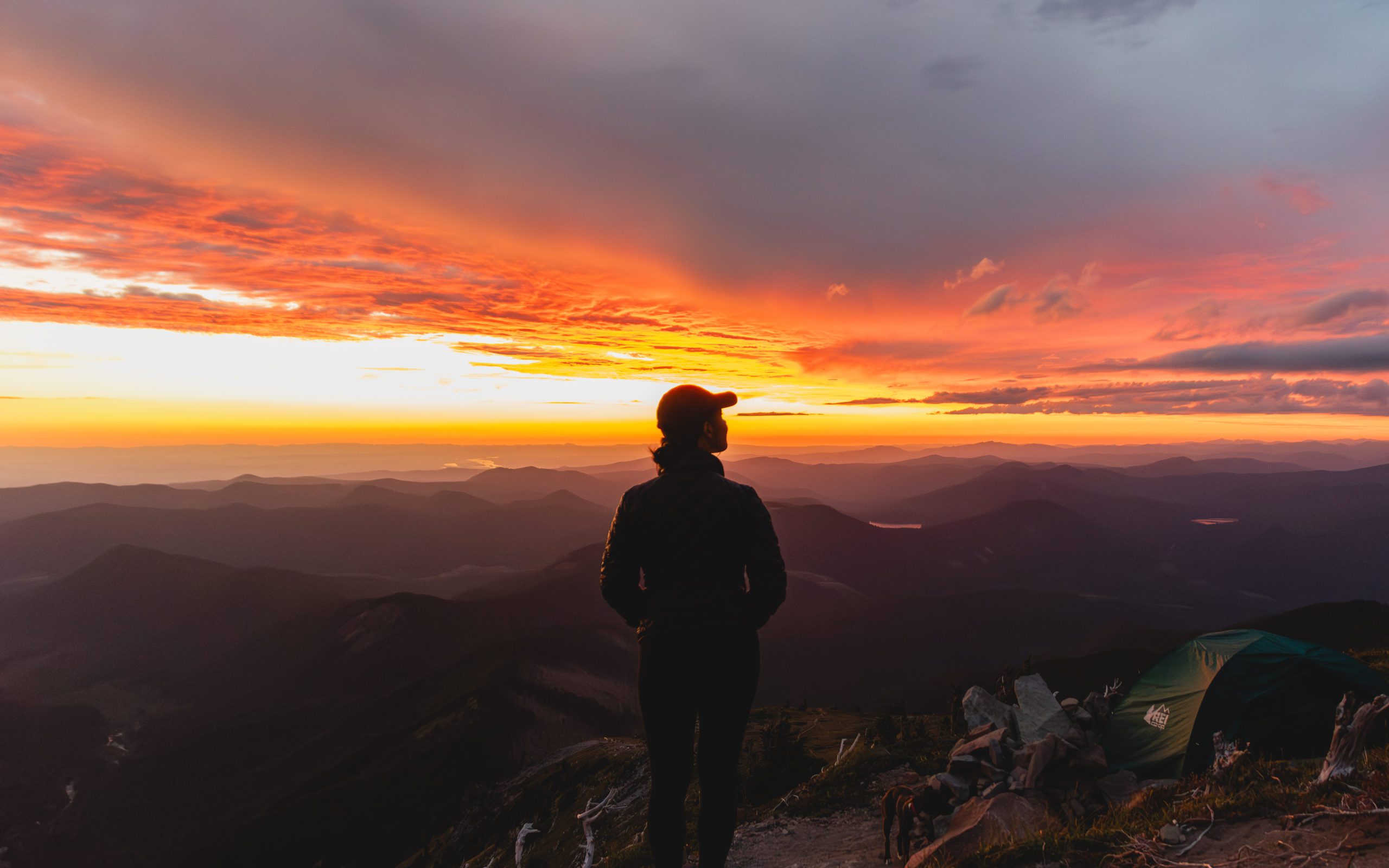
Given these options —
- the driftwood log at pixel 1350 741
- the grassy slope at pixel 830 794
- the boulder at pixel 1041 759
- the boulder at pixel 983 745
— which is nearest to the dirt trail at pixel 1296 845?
the grassy slope at pixel 830 794

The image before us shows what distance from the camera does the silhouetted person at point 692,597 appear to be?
3938mm

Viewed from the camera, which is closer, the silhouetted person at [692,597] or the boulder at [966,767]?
the silhouetted person at [692,597]

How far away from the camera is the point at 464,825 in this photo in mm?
44344

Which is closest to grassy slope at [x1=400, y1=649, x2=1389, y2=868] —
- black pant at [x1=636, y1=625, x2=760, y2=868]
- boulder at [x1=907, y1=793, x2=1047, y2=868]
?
boulder at [x1=907, y1=793, x2=1047, y2=868]

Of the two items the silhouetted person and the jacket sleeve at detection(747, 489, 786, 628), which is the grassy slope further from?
the jacket sleeve at detection(747, 489, 786, 628)

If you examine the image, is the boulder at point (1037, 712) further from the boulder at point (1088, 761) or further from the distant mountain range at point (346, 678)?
the distant mountain range at point (346, 678)

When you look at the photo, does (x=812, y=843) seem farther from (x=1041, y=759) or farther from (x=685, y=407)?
(x=685, y=407)

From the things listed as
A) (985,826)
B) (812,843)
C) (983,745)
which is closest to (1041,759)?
(983,745)

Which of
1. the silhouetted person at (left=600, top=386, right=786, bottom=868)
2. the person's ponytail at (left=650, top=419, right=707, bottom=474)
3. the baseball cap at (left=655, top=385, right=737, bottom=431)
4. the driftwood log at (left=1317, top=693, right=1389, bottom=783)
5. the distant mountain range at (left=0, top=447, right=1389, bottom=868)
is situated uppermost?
the baseball cap at (left=655, top=385, right=737, bottom=431)

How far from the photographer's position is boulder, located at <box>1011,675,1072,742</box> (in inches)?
380

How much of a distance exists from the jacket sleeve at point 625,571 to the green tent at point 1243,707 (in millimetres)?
10621

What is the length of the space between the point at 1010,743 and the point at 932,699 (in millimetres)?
103970

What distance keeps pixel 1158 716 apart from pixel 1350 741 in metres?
6.31

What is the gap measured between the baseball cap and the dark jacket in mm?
226
